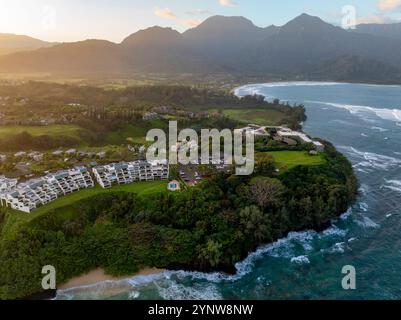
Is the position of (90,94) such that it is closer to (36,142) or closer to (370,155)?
(36,142)

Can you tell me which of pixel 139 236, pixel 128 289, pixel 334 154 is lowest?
pixel 128 289

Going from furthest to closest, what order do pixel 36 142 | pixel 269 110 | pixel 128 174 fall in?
pixel 269 110
pixel 36 142
pixel 128 174

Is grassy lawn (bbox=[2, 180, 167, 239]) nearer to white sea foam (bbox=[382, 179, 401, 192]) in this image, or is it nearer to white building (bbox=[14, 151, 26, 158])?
white building (bbox=[14, 151, 26, 158])

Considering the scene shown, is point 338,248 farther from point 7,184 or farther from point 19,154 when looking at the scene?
point 19,154

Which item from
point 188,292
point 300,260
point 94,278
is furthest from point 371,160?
point 94,278

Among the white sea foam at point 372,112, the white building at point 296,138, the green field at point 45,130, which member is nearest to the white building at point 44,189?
the green field at point 45,130

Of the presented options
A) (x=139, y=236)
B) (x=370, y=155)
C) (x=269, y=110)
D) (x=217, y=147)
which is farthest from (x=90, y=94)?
(x=139, y=236)

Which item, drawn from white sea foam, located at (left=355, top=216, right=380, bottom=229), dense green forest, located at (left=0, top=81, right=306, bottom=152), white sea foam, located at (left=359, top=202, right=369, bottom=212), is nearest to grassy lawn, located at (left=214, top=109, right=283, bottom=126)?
dense green forest, located at (left=0, top=81, right=306, bottom=152)

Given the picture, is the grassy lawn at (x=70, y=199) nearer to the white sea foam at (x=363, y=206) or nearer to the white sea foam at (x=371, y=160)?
the white sea foam at (x=363, y=206)
